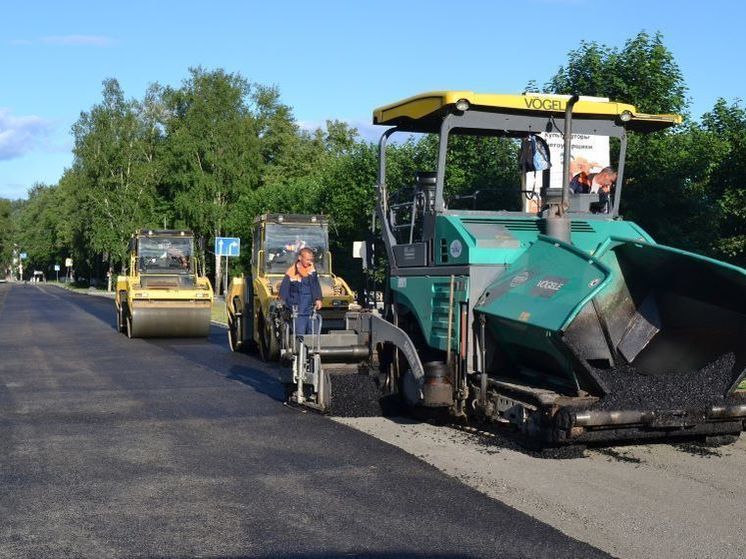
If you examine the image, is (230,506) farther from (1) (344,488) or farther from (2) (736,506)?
(2) (736,506)

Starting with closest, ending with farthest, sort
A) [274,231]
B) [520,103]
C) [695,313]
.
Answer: [695,313]
[520,103]
[274,231]

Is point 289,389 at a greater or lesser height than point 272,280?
lesser

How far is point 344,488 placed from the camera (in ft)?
21.6

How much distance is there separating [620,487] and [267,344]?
33.6 feet

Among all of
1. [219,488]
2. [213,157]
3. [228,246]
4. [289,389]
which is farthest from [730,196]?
[213,157]

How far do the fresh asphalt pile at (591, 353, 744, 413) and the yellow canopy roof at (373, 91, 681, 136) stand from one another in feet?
8.65

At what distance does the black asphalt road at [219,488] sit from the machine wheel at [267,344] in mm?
3711

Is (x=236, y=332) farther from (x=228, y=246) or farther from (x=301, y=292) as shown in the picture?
(x=228, y=246)

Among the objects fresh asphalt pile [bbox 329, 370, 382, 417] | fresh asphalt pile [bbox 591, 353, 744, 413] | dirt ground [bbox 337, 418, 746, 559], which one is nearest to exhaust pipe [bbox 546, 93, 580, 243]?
fresh asphalt pile [bbox 591, 353, 744, 413]

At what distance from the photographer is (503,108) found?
8.59 meters

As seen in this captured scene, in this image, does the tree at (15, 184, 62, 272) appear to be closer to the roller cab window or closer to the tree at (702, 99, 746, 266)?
the roller cab window

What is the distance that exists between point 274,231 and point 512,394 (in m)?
10.2

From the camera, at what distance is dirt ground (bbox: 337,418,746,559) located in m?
5.41

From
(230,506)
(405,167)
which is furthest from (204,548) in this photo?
(405,167)
